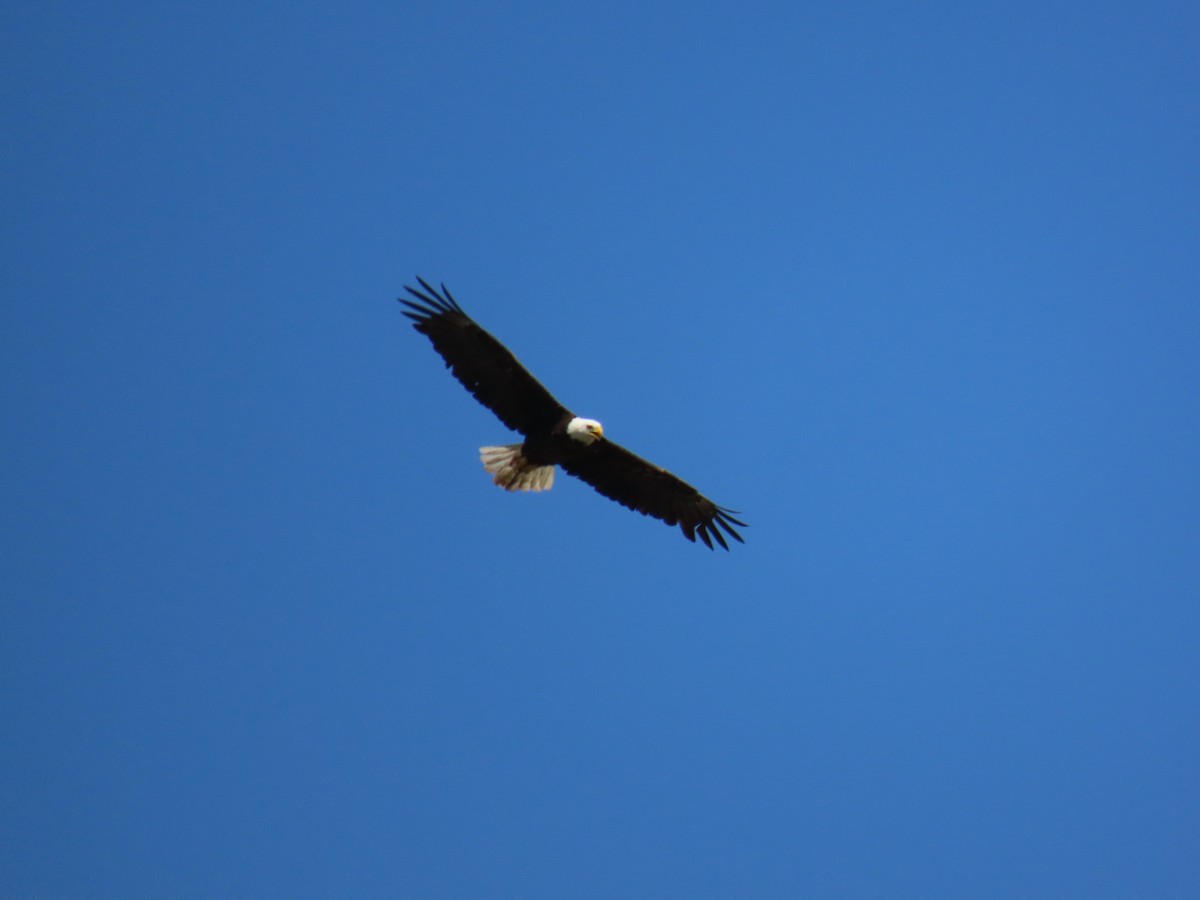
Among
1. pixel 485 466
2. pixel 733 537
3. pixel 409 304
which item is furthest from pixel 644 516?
pixel 409 304

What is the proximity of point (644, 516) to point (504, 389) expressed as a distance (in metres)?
2.51

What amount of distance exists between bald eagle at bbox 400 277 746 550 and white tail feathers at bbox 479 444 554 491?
12mm

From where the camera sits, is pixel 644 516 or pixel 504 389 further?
pixel 644 516

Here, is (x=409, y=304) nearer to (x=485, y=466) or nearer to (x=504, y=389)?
(x=504, y=389)

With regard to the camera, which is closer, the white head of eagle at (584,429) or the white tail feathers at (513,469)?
the white head of eagle at (584,429)

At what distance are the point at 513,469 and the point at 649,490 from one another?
164 centimetres

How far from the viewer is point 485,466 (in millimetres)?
13477

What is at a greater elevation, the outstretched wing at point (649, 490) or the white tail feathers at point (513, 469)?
the outstretched wing at point (649, 490)

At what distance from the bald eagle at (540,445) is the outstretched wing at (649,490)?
12mm

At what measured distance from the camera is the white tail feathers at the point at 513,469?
13391 millimetres

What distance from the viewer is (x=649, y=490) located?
1371 cm

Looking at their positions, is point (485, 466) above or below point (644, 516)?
below

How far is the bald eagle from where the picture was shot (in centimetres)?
1225

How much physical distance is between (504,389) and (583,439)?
1.02m
